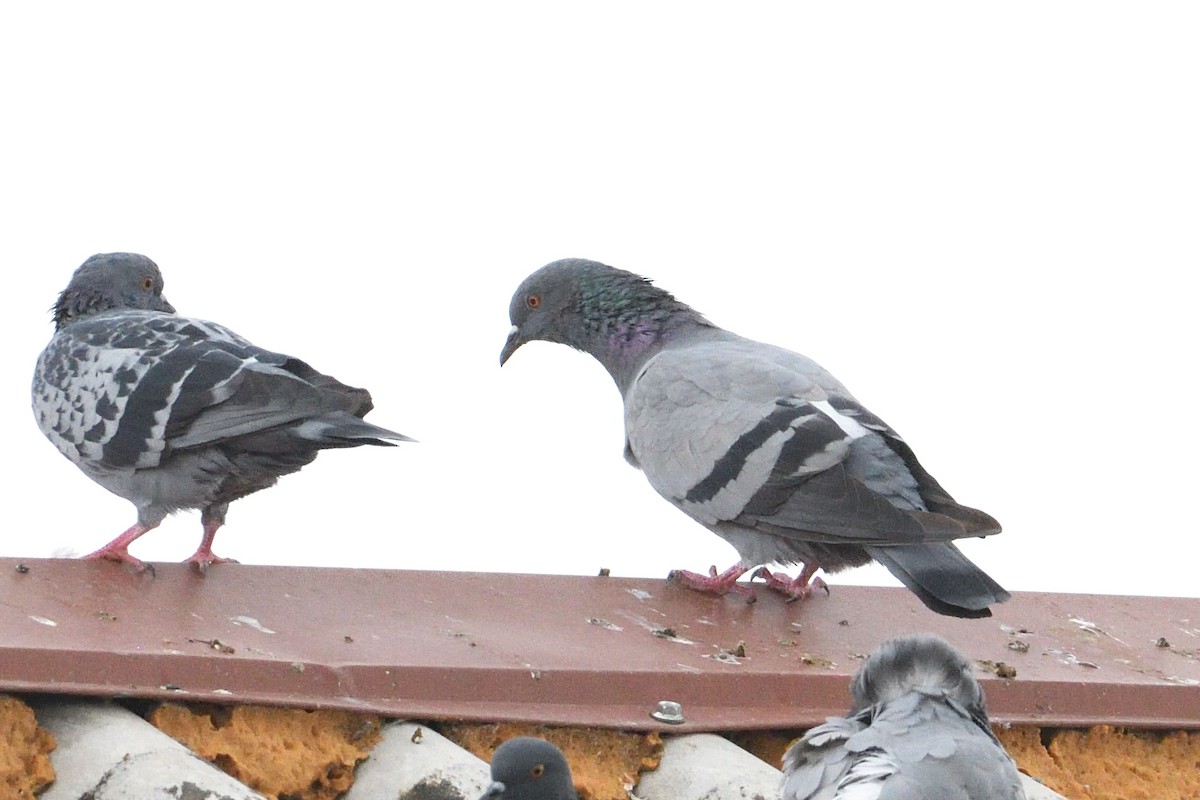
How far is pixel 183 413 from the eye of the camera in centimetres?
582

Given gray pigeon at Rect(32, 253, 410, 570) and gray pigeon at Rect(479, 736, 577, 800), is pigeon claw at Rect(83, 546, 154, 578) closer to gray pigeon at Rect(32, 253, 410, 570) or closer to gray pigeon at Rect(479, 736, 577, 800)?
gray pigeon at Rect(32, 253, 410, 570)

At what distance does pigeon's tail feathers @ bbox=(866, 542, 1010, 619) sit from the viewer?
17.7ft

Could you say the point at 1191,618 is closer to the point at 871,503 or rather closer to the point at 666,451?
the point at 871,503

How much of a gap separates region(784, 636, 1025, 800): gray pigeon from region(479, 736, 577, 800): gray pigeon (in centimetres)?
58

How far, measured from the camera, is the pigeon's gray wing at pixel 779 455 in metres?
5.97

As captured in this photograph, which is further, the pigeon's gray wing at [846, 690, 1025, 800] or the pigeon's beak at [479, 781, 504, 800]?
the pigeon's gray wing at [846, 690, 1025, 800]

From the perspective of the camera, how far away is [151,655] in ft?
12.9

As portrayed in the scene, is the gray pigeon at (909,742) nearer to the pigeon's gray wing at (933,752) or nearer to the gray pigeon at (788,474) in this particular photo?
the pigeon's gray wing at (933,752)

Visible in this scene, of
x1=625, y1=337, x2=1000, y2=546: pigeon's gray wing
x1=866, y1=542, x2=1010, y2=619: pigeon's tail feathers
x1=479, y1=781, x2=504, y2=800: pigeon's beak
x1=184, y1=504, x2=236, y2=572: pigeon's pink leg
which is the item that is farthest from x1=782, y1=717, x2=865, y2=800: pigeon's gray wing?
x1=184, y1=504, x2=236, y2=572: pigeon's pink leg

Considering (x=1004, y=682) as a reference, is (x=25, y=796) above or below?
below

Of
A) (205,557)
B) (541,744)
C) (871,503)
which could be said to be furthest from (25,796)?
(871,503)

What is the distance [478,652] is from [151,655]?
95 centimetres

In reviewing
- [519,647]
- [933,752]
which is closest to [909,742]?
[933,752]

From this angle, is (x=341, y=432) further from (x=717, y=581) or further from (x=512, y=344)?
(x=512, y=344)
